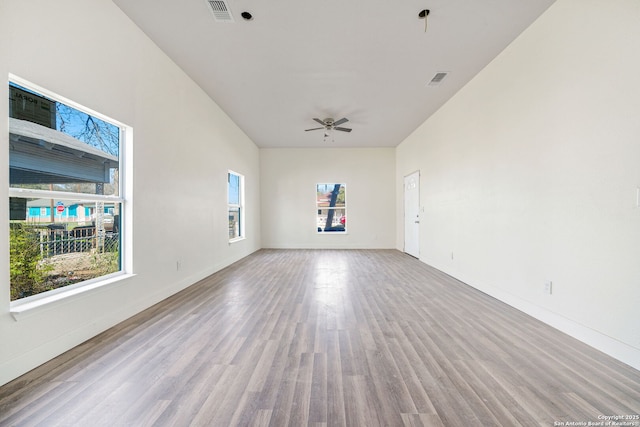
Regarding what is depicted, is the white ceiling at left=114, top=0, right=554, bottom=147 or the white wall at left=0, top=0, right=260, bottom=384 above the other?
the white ceiling at left=114, top=0, right=554, bottom=147

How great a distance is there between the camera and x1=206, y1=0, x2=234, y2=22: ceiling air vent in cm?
239

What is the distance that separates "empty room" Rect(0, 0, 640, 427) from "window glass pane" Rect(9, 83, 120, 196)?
2 cm

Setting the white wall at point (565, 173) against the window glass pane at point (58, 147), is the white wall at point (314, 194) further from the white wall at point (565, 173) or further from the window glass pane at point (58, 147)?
the window glass pane at point (58, 147)

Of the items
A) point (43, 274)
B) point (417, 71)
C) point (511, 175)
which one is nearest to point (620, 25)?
point (511, 175)

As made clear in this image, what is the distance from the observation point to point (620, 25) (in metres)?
1.89

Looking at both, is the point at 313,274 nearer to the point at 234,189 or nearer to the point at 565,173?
the point at 234,189

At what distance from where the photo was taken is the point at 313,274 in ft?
14.9

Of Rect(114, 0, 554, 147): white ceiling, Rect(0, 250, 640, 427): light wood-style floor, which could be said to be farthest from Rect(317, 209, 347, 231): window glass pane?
Rect(0, 250, 640, 427): light wood-style floor

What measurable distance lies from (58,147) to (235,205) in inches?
150

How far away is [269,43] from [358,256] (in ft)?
16.1

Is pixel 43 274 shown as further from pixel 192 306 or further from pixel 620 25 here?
pixel 620 25

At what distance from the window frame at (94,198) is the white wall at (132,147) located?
0.05 metres

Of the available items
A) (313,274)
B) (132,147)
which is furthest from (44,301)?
(313,274)

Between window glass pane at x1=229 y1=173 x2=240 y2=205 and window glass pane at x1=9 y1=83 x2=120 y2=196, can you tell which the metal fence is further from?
window glass pane at x1=229 y1=173 x2=240 y2=205
